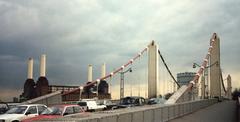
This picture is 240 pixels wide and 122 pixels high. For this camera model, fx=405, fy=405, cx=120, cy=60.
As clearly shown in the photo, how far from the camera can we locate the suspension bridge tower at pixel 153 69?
7875cm

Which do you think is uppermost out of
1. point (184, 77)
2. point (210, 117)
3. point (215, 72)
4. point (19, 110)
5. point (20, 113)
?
point (215, 72)

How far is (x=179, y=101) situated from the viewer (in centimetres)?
4275

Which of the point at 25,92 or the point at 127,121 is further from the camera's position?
the point at 25,92

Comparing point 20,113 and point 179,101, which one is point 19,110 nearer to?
point 20,113

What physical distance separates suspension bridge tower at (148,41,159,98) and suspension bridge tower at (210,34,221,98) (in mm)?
15762

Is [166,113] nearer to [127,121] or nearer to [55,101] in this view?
[127,121]

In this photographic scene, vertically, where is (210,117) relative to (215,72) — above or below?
below

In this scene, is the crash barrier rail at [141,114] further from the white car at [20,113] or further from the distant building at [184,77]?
the distant building at [184,77]

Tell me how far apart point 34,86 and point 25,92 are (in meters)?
3.96

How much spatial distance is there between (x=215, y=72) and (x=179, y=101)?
A: 52.1m

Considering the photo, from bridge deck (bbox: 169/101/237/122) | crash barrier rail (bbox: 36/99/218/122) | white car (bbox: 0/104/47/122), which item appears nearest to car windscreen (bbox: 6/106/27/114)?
white car (bbox: 0/104/47/122)

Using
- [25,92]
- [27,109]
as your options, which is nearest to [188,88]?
[27,109]

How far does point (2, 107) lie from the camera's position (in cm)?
2822

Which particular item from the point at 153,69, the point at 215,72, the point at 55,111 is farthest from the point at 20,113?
the point at 215,72
